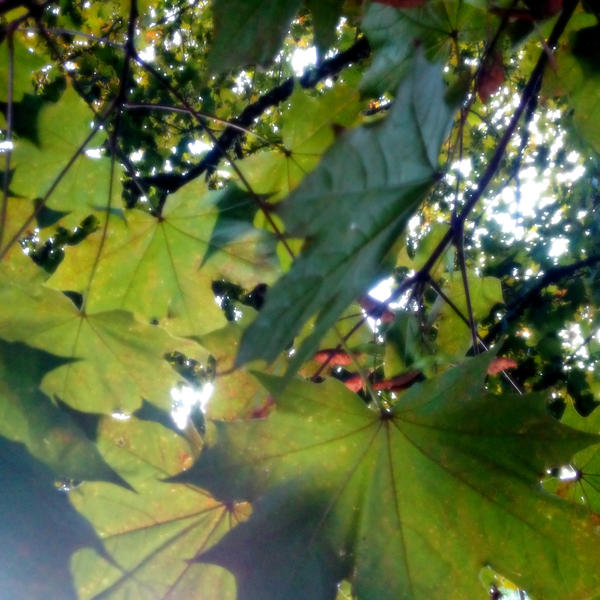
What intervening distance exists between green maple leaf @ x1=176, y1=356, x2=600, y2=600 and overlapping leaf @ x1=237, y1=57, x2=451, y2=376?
0.20 metres

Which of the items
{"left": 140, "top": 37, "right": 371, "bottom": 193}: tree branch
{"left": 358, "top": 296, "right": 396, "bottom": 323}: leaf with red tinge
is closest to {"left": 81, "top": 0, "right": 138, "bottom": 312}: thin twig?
{"left": 358, "top": 296, "right": 396, "bottom": 323}: leaf with red tinge

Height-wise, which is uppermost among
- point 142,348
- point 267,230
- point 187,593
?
point 267,230

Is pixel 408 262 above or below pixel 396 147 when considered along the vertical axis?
above

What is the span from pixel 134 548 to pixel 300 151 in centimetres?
57

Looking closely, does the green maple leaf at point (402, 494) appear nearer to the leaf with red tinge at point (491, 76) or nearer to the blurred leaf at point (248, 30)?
the blurred leaf at point (248, 30)

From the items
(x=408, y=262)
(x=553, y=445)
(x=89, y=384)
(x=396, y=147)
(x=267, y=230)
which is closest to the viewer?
(x=396, y=147)

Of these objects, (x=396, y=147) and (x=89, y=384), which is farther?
(x=89, y=384)

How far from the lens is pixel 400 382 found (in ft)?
3.04

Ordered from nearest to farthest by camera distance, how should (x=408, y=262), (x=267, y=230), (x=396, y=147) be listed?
(x=396, y=147) < (x=267, y=230) < (x=408, y=262)

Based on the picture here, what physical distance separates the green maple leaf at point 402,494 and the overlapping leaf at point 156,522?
0.17ft

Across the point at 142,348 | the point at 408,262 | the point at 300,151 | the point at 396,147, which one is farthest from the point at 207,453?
the point at 408,262

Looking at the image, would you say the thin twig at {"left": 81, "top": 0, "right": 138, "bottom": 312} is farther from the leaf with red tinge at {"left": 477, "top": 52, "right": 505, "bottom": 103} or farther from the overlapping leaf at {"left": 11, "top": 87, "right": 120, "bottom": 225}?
the leaf with red tinge at {"left": 477, "top": 52, "right": 505, "bottom": 103}

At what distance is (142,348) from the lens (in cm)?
83

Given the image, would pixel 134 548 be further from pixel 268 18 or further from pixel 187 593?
pixel 268 18
